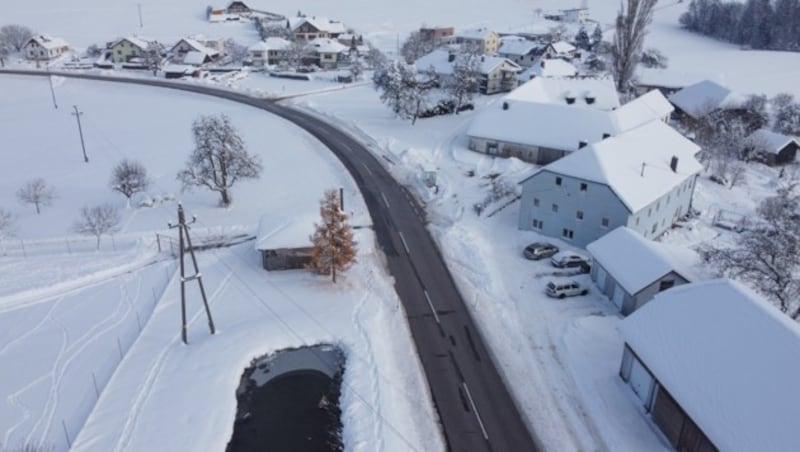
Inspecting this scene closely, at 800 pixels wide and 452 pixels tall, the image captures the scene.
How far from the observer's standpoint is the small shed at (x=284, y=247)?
125ft

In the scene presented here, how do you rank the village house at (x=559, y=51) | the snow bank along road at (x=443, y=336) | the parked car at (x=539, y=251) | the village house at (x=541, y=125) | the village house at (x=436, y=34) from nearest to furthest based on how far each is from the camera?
the snow bank along road at (x=443, y=336) → the parked car at (x=539, y=251) → the village house at (x=541, y=125) → the village house at (x=559, y=51) → the village house at (x=436, y=34)

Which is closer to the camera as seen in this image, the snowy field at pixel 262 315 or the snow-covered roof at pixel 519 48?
the snowy field at pixel 262 315

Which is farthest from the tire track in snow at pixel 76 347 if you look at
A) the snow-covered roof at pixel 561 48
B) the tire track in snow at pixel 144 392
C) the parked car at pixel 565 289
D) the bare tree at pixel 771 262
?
the snow-covered roof at pixel 561 48

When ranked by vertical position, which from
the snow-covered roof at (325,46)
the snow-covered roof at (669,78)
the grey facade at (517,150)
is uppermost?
the snow-covered roof at (325,46)

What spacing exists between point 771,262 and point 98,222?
149ft

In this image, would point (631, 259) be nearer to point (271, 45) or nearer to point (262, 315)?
point (262, 315)

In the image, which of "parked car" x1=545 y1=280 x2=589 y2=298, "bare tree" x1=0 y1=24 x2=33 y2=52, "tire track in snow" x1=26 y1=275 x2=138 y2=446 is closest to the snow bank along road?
"parked car" x1=545 y1=280 x2=589 y2=298

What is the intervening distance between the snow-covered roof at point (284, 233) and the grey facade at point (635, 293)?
1913cm

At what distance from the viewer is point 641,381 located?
Result: 86.9 ft

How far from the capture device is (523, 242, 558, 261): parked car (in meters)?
39.6

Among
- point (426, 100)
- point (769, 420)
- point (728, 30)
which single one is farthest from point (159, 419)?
point (728, 30)

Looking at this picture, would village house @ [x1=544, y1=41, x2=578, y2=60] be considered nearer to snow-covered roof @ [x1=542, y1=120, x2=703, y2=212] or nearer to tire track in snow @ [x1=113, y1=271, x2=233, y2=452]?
snow-covered roof @ [x1=542, y1=120, x2=703, y2=212]

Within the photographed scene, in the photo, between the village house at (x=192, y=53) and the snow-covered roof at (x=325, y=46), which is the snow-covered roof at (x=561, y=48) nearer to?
the snow-covered roof at (x=325, y=46)

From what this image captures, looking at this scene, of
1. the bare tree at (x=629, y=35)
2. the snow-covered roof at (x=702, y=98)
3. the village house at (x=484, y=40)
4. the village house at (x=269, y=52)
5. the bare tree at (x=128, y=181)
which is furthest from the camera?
the village house at (x=484, y=40)
